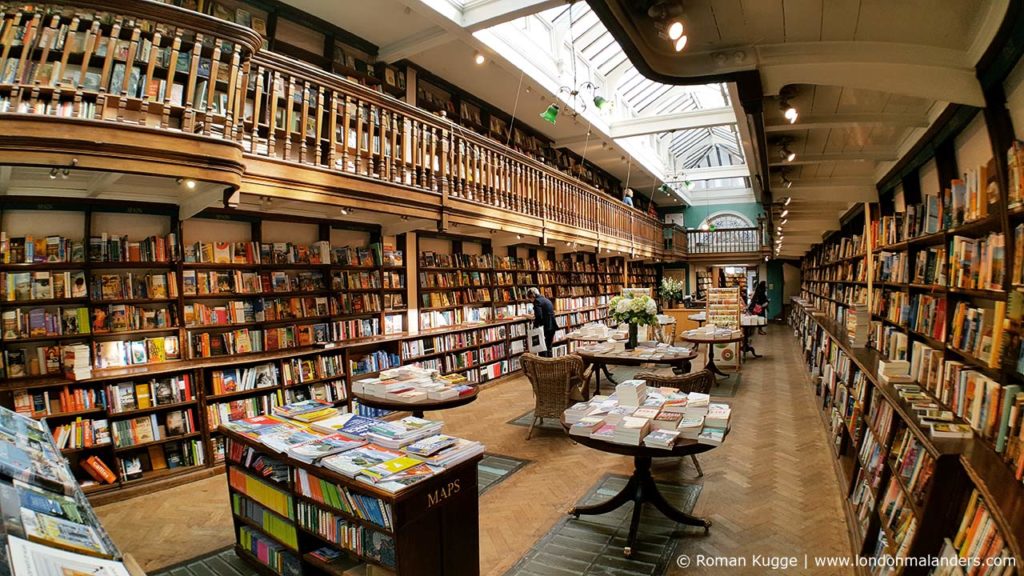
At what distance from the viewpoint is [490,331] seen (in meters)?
8.23

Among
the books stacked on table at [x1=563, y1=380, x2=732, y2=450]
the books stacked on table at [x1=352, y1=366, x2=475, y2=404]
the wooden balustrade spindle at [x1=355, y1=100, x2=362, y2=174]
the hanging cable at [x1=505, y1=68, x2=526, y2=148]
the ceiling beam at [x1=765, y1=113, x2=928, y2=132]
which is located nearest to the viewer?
the books stacked on table at [x1=563, y1=380, x2=732, y2=450]

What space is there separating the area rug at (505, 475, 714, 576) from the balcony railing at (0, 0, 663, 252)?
11.8 ft

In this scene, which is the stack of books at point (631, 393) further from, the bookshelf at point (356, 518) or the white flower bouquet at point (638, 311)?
the white flower bouquet at point (638, 311)

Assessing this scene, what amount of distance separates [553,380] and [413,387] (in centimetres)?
182

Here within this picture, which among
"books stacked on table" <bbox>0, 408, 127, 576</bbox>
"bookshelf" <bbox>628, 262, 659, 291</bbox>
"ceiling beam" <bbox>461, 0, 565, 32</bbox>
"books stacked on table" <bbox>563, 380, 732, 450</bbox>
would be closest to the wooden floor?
"books stacked on table" <bbox>563, 380, 732, 450</bbox>

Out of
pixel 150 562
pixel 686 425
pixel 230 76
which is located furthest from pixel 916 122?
pixel 150 562

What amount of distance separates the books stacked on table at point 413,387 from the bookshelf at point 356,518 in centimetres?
111

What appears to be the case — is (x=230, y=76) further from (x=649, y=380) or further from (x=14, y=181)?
(x=649, y=380)

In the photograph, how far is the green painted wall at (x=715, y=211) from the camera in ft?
63.4

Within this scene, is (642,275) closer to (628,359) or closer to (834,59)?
(628,359)

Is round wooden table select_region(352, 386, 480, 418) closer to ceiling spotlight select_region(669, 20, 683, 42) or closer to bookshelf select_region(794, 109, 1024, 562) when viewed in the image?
bookshelf select_region(794, 109, 1024, 562)

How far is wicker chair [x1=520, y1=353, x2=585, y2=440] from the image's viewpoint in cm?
514

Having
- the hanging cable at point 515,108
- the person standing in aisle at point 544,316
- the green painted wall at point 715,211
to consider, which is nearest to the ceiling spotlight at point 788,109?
the hanging cable at point 515,108

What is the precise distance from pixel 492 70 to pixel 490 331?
443cm
